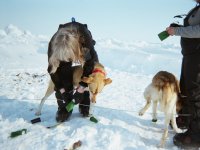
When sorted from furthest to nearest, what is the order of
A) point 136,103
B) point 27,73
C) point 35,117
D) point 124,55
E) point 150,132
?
point 124,55 → point 27,73 → point 136,103 → point 35,117 → point 150,132

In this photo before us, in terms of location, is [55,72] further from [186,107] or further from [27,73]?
[27,73]

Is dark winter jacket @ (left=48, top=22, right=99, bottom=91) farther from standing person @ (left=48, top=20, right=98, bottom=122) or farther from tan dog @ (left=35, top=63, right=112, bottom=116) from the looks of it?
tan dog @ (left=35, top=63, right=112, bottom=116)

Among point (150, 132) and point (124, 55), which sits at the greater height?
point (150, 132)

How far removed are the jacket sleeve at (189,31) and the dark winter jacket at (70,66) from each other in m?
1.79

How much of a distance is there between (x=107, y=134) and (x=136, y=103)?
9.28 feet

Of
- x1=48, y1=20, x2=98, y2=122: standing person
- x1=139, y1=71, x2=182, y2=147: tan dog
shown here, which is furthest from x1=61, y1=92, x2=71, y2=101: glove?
x1=139, y1=71, x2=182, y2=147: tan dog

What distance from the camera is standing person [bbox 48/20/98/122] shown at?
4887 millimetres

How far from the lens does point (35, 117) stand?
578 cm

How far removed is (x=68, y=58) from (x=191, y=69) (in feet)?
7.21

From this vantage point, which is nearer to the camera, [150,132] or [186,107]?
[186,107]

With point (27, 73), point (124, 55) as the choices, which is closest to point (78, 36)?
point (27, 73)

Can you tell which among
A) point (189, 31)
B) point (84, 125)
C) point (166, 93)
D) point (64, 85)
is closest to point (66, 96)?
point (64, 85)

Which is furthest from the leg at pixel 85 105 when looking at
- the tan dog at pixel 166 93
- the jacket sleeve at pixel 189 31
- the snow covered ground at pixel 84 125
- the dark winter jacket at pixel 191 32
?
the jacket sleeve at pixel 189 31

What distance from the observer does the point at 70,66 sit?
209 inches
